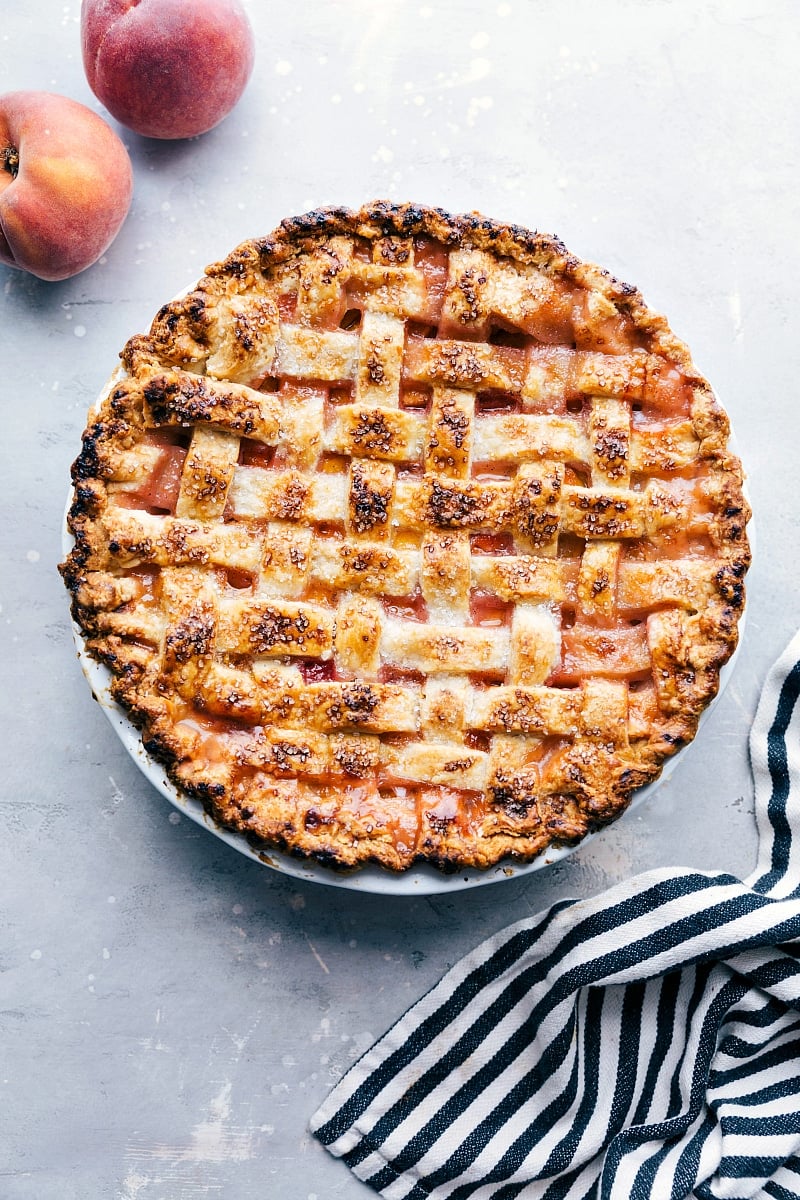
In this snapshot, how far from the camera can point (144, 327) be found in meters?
1.68

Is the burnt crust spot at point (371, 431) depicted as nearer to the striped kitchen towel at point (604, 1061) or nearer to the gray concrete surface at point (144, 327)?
the gray concrete surface at point (144, 327)

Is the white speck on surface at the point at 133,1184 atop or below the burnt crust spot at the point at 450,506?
below

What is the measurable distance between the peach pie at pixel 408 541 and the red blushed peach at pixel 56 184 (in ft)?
0.87

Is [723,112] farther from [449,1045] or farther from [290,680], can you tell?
[449,1045]

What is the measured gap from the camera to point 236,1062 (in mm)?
1610

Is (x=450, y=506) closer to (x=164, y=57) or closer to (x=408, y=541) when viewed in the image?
(x=408, y=541)

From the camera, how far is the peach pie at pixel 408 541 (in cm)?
138

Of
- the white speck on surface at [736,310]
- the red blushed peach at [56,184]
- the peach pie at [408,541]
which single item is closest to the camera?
the peach pie at [408,541]

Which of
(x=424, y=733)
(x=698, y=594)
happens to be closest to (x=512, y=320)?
(x=698, y=594)

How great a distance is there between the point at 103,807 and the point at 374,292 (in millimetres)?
897

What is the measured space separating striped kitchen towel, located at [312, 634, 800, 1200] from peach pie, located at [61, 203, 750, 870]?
286 millimetres

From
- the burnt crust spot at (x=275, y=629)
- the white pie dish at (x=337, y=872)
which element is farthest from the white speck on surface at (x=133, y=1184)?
the burnt crust spot at (x=275, y=629)

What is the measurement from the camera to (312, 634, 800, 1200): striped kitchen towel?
1521 mm

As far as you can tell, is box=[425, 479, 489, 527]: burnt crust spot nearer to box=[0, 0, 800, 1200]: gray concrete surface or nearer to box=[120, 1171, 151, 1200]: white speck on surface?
box=[0, 0, 800, 1200]: gray concrete surface
